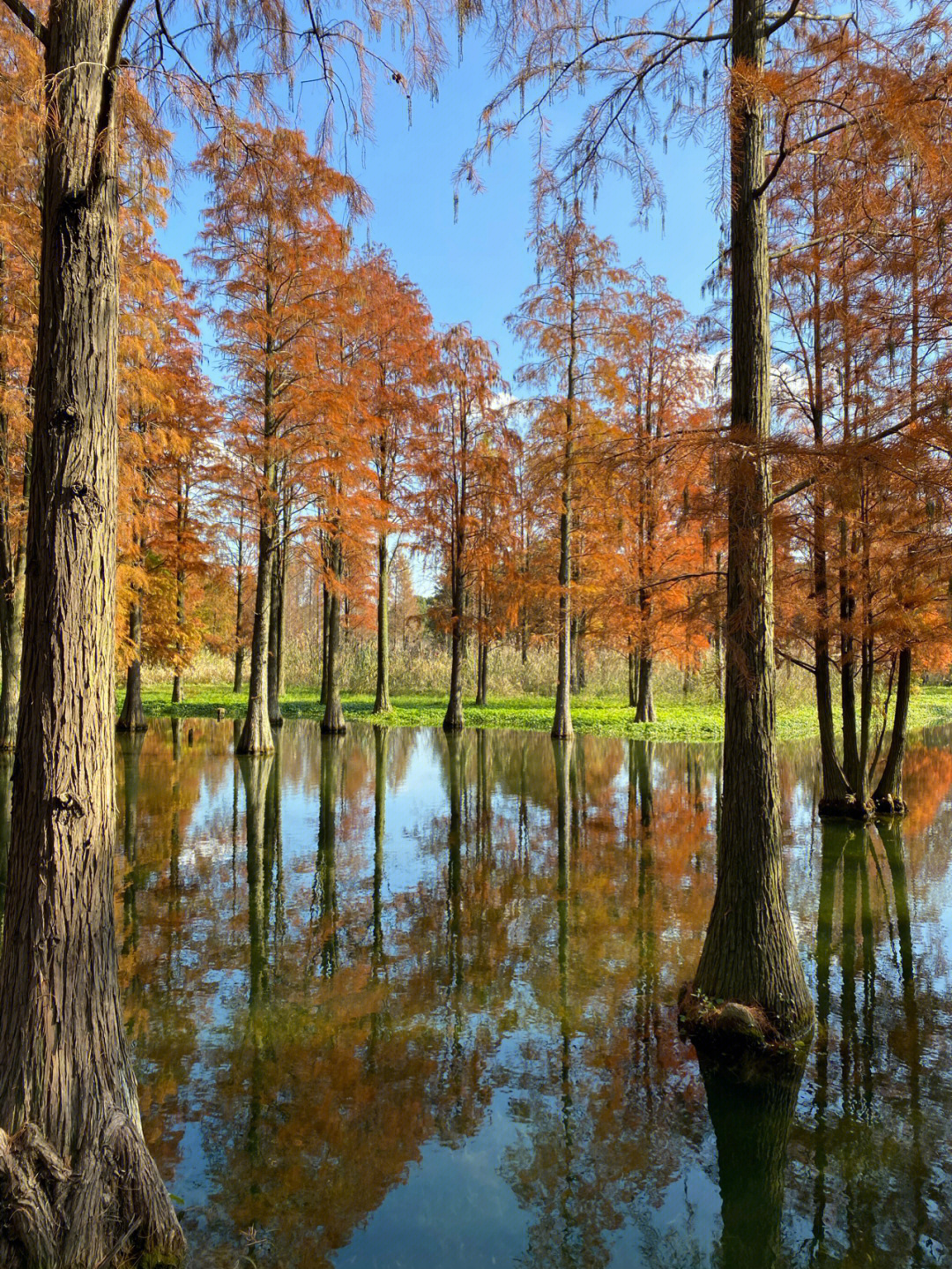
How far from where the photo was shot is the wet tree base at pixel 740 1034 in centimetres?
480

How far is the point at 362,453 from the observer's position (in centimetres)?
1775

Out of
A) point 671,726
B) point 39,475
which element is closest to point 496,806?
point 39,475

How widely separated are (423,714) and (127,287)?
1440 centimetres

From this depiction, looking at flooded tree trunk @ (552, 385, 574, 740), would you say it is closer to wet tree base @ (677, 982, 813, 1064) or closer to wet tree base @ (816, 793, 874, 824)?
wet tree base @ (816, 793, 874, 824)

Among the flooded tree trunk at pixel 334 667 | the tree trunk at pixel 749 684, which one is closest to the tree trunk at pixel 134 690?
the flooded tree trunk at pixel 334 667

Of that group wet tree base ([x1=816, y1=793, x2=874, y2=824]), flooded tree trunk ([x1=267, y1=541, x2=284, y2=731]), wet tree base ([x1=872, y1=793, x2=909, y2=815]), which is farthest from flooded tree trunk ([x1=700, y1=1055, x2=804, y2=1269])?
flooded tree trunk ([x1=267, y1=541, x2=284, y2=731])

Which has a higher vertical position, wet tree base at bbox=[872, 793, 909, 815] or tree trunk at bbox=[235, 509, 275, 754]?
tree trunk at bbox=[235, 509, 275, 754]

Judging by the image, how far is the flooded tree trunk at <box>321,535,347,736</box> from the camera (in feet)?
68.7

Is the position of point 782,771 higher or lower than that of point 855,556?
lower

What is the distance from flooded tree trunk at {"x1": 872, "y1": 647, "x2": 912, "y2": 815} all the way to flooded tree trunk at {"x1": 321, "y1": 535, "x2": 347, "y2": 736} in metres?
12.3

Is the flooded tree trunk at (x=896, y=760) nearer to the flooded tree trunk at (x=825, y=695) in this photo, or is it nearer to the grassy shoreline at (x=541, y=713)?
the flooded tree trunk at (x=825, y=695)

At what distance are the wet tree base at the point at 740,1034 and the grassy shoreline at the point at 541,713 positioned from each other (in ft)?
52.0

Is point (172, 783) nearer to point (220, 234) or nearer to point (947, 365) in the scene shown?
point (220, 234)

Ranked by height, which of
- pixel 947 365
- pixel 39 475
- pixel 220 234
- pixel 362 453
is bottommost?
pixel 39 475
